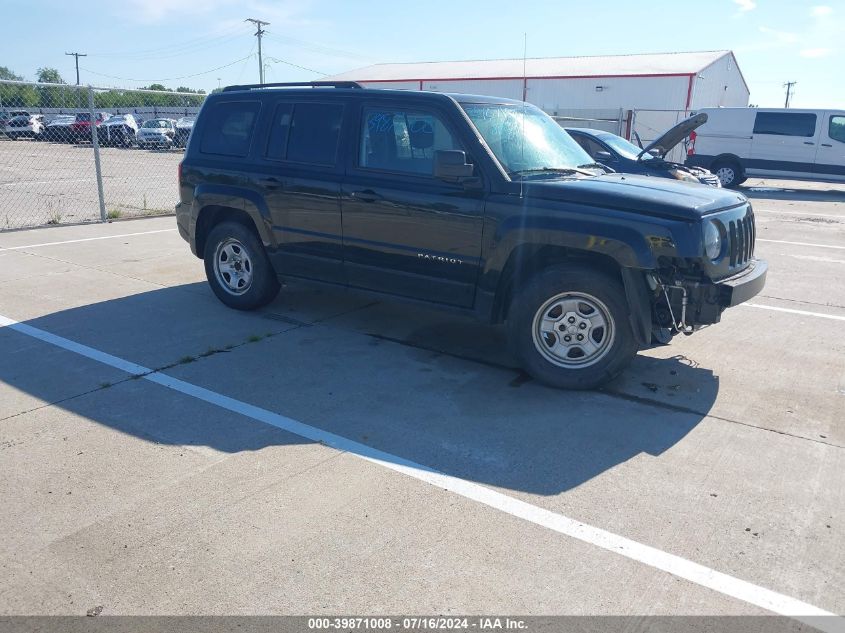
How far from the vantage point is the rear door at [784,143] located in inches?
798

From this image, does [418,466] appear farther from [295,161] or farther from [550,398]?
[295,161]

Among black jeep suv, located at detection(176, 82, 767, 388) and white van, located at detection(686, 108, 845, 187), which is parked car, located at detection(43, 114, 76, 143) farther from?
white van, located at detection(686, 108, 845, 187)

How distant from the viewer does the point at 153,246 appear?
1005 cm

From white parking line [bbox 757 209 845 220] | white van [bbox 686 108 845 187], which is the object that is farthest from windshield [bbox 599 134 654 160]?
white van [bbox 686 108 845 187]

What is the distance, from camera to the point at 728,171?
842 inches

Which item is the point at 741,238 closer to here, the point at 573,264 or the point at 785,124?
the point at 573,264

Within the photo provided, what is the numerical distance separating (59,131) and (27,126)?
6.64 feet

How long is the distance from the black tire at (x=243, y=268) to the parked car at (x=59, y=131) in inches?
878

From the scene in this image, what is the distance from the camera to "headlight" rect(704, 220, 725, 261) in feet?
14.9

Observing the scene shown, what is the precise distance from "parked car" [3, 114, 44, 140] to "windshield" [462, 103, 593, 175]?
2325 cm

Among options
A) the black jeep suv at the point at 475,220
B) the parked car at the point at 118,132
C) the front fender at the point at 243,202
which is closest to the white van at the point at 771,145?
the black jeep suv at the point at 475,220

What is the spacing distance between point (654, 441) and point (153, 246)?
26.6ft

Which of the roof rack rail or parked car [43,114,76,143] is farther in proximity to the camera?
parked car [43,114,76,143]

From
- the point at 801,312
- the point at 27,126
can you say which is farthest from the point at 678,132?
the point at 27,126
